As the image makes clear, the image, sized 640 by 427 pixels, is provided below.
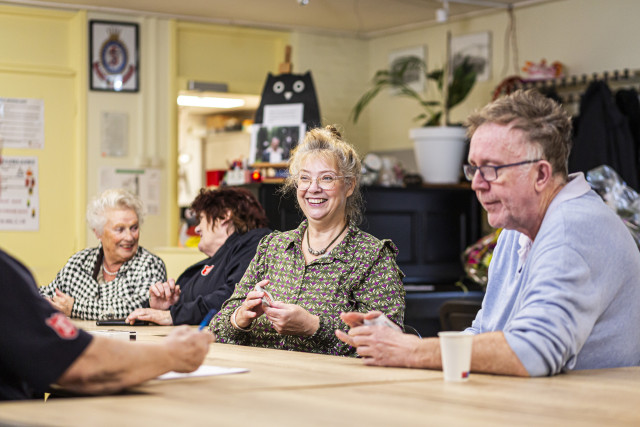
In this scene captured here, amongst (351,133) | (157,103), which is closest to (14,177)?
(157,103)

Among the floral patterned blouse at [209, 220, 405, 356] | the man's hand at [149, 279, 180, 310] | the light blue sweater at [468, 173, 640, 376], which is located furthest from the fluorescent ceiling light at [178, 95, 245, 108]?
the light blue sweater at [468, 173, 640, 376]

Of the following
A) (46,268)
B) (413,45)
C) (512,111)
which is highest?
(413,45)

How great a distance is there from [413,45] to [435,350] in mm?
6340

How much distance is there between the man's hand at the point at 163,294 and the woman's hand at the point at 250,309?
78 cm

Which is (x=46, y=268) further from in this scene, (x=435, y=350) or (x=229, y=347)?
(x=435, y=350)

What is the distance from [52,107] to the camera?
750 cm

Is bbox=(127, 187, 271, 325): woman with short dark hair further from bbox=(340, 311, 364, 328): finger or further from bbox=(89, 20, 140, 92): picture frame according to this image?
bbox=(89, 20, 140, 92): picture frame

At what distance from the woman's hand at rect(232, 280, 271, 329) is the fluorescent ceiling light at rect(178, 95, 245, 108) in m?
5.35

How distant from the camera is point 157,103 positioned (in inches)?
308

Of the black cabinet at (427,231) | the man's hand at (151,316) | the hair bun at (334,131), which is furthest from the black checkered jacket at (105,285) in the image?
the black cabinet at (427,231)

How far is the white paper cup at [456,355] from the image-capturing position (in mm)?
1930

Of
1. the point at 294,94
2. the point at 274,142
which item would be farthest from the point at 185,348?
the point at 294,94

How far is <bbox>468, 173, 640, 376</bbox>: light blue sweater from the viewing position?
201cm

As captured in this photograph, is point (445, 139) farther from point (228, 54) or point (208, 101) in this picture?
point (208, 101)
